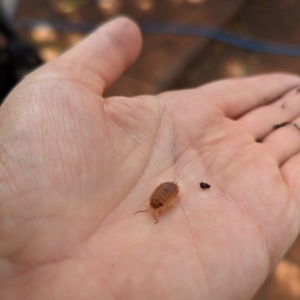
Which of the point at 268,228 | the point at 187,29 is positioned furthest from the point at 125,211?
the point at 187,29

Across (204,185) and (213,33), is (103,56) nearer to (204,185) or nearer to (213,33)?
(204,185)

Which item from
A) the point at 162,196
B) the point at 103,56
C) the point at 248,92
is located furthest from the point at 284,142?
the point at 103,56

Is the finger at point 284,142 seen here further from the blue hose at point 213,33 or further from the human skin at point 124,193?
the blue hose at point 213,33

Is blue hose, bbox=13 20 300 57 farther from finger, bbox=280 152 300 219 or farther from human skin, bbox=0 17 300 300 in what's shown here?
finger, bbox=280 152 300 219

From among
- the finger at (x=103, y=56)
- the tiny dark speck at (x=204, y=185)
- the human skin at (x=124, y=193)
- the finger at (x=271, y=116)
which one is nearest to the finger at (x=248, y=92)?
the finger at (x=271, y=116)

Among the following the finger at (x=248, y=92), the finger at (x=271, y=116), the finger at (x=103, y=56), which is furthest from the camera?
the finger at (x=248, y=92)

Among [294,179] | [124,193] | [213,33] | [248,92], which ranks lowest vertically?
[124,193]
